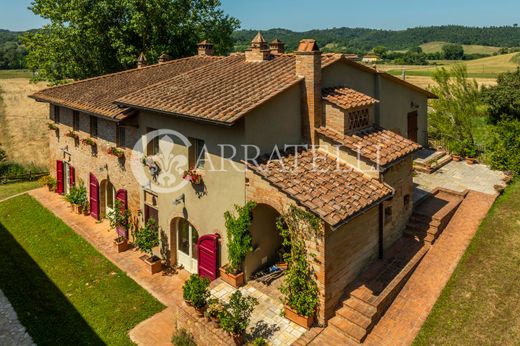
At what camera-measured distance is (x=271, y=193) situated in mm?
11688

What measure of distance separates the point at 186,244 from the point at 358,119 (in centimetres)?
806

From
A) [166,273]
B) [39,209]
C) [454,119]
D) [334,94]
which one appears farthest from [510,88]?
[39,209]

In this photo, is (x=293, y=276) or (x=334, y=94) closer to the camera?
(x=293, y=276)

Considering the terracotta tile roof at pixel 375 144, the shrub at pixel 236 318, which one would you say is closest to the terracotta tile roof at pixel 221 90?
the terracotta tile roof at pixel 375 144

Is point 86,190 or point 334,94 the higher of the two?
point 334,94

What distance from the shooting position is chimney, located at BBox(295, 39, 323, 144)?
516 inches

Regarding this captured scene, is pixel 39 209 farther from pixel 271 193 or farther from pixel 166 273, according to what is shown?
pixel 271 193

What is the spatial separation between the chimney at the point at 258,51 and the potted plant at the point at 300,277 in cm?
836

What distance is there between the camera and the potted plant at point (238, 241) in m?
12.3

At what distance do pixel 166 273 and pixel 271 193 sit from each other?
6.31 meters

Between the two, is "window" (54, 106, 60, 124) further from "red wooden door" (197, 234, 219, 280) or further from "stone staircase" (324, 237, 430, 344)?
"stone staircase" (324, 237, 430, 344)

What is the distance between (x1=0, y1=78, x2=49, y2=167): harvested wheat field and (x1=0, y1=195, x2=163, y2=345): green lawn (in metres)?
19.3

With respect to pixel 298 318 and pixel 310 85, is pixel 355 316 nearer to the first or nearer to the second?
pixel 298 318

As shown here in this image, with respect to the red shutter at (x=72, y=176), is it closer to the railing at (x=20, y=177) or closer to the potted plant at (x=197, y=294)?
the railing at (x=20, y=177)
